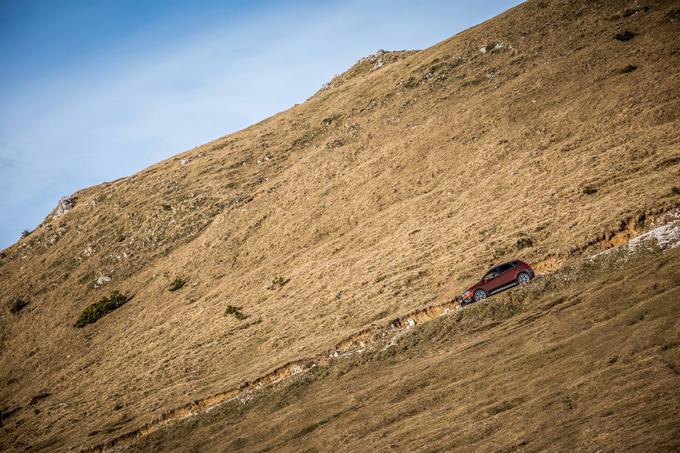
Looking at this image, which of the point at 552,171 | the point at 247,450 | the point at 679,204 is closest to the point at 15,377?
the point at 247,450

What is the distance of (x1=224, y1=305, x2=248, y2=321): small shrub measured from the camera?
38.3m

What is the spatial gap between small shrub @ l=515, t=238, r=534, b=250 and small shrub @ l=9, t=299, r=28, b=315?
169 ft

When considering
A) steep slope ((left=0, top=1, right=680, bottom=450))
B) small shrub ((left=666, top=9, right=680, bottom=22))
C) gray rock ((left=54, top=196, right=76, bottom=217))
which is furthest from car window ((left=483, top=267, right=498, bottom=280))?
gray rock ((left=54, top=196, right=76, bottom=217))

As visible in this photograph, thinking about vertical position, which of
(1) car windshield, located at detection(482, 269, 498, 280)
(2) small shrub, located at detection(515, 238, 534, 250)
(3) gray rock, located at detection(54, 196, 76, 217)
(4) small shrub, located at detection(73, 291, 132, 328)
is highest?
(3) gray rock, located at detection(54, 196, 76, 217)

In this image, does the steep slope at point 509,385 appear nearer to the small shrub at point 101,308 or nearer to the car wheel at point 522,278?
the car wheel at point 522,278

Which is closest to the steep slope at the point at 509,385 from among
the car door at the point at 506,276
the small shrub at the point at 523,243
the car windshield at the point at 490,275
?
the car door at the point at 506,276

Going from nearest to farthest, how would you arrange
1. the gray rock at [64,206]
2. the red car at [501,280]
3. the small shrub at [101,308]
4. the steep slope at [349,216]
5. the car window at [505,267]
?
the red car at [501,280] < the car window at [505,267] < the steep slope at [349,216] < the small shrub at [101,308] < the gray rock at [64,206]

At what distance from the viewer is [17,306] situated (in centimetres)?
5462

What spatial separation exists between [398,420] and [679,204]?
752 inches

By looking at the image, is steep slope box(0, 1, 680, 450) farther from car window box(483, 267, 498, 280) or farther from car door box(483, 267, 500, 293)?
car door box(483, 267, 500, 293)

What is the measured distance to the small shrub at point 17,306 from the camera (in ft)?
178

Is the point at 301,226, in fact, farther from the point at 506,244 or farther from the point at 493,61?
the point at 493,61

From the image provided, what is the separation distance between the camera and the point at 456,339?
21.2 meters

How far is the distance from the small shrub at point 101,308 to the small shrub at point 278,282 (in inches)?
699
